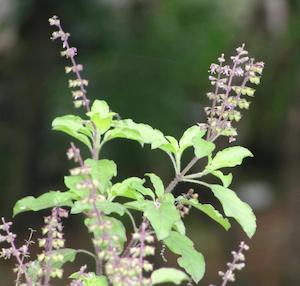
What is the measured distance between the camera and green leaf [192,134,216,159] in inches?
52.0

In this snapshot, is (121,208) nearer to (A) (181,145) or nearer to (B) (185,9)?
(A) (181,145)

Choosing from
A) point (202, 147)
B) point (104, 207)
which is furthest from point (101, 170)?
point (202, 147)

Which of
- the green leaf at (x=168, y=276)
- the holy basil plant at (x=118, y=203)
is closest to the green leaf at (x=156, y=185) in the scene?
the holy basil plant at (x=118, y=203)

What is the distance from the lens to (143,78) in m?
5.36

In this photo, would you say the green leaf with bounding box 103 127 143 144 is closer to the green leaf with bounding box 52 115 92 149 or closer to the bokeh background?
the green leaf with bounding box 52 115 92 149

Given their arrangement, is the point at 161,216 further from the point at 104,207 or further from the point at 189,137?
the point at 189,137

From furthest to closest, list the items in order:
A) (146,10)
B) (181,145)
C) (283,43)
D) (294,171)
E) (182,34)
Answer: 1. (146,10)
2. (182,34)
3. (294,171)
4. (283,43)
5. (181,145)

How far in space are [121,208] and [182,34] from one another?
460 centimetres

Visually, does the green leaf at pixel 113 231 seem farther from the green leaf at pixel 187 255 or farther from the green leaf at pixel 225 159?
the green leaf at pixel 225 159

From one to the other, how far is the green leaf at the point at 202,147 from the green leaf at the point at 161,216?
109 millimetres

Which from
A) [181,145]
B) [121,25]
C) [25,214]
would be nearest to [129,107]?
[121,25]

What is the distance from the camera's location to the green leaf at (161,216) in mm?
1197

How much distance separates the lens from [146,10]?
6.18 meters

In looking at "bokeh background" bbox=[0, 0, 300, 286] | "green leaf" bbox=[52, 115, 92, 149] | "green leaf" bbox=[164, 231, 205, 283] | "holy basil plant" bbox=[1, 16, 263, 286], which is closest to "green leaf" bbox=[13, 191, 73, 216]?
"holy basil plant" bbox=[1, 16, 263, 286]
